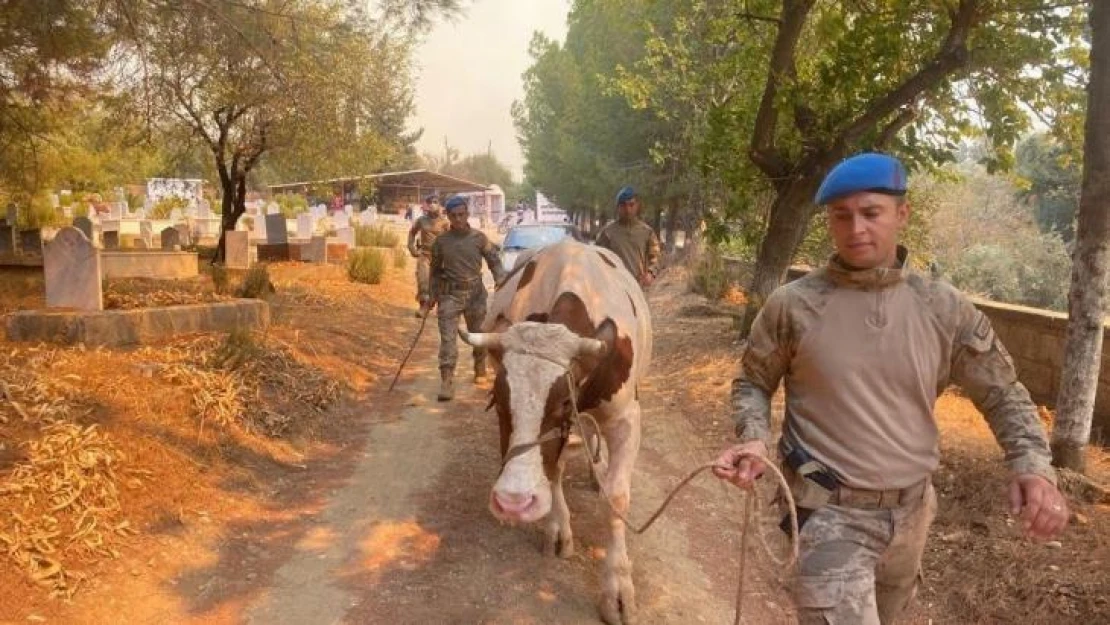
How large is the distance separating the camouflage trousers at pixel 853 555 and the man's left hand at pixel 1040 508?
284mm

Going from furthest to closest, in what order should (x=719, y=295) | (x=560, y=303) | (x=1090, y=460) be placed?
(x=719, y=295)
(x=1090, y=460)
(x=560, y=303)

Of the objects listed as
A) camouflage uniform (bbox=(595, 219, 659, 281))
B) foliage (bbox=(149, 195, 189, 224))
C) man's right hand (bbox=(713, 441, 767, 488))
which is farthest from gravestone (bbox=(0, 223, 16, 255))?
man's right hand (bbox=(713, 441, 767, 488))

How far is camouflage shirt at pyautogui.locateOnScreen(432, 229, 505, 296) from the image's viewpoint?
25.5 feet

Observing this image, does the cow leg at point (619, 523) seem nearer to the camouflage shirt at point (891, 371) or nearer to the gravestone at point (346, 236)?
the camouflage shirt at point (891, 371)

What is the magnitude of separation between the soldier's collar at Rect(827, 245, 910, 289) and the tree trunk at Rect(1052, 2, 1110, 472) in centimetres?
333

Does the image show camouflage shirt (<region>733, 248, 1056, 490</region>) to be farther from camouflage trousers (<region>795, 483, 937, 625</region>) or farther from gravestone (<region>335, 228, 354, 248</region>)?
gravestone (<region>335, 228, 354, 248</region>)

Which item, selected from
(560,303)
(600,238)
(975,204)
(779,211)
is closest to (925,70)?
(779,211)

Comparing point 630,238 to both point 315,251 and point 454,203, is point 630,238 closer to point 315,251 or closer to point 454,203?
point 454,203

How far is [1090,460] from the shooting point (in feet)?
17.4

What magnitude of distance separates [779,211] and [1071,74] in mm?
3228

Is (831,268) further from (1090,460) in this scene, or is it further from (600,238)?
(600,238)

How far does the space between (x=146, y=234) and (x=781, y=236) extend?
1907cm

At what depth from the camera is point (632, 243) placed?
7.86 m

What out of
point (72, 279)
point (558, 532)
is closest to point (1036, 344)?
point (558, 532)
